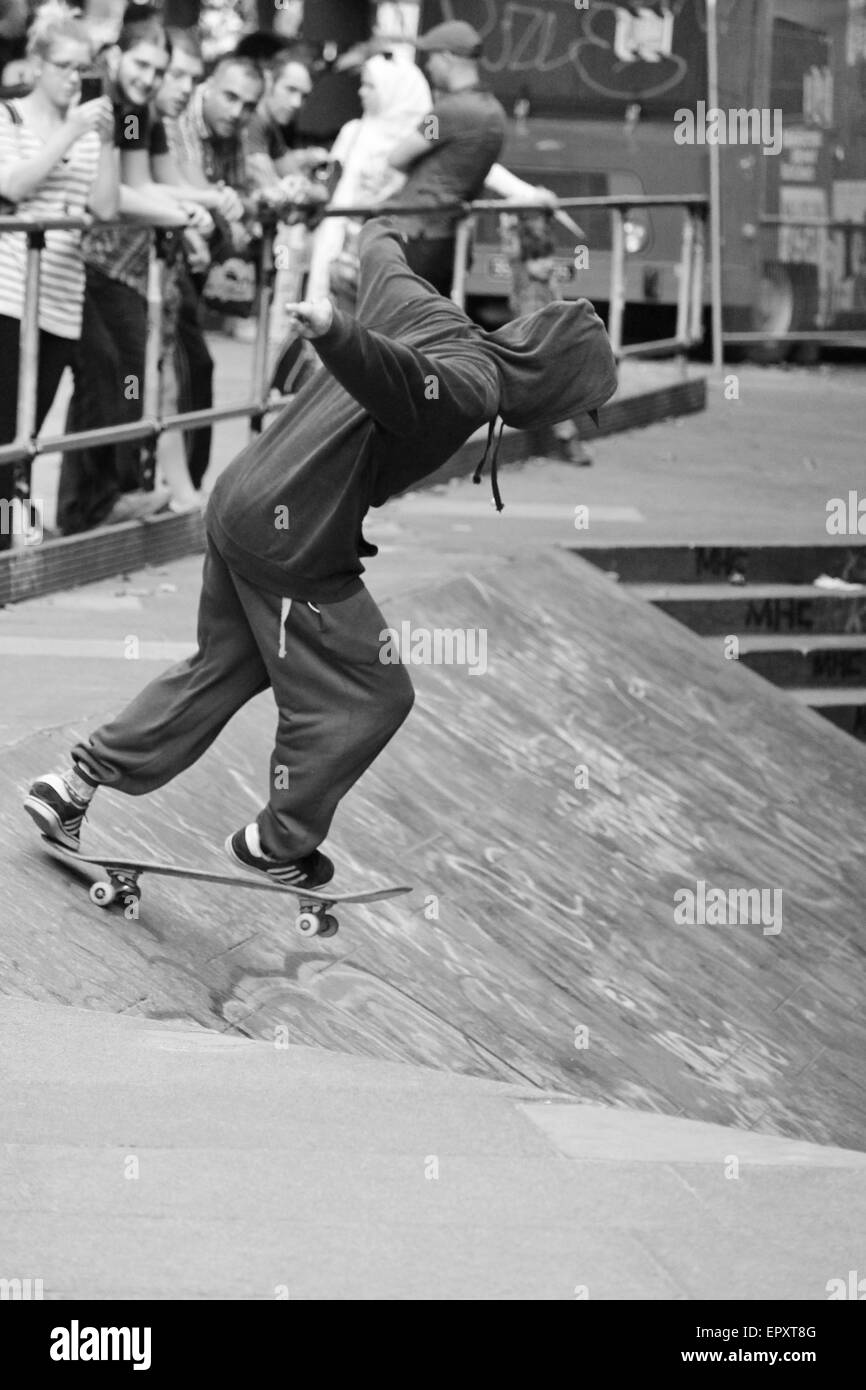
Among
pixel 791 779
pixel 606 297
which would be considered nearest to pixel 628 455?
pixel 606 297

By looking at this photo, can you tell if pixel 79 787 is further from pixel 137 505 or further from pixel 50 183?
pixel 137 505

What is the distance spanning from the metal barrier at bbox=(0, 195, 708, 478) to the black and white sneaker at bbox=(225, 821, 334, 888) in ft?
9.35

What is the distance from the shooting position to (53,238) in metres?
8.09

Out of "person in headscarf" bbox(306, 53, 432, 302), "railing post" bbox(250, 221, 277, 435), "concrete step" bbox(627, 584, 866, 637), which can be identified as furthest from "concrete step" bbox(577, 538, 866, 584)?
"person in headscarf" bbox(306, 53, 432, 302)

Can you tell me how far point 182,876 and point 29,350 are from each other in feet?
9.93

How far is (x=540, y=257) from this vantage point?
11.8 m

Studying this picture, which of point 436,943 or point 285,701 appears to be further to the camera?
point 436,943

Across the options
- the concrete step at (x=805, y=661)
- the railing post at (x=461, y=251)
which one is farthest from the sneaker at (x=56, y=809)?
the railing post at (x=461, y=251)

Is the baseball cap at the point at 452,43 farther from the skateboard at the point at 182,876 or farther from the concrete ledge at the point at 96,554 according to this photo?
the skateboard at the point at 182,876

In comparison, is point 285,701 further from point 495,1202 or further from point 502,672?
point 502,672

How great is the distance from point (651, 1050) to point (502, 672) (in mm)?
2397

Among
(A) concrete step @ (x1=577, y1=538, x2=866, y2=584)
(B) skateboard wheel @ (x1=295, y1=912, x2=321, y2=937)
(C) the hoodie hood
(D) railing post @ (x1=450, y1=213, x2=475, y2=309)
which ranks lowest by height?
(B) skateboard wheel @ (x1=295, y1=912, x2=321, y2=937)

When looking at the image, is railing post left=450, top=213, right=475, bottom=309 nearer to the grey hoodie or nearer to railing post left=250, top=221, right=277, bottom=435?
railing post left=250, top=221, right=277, bottom=435

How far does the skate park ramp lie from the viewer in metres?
5.55
